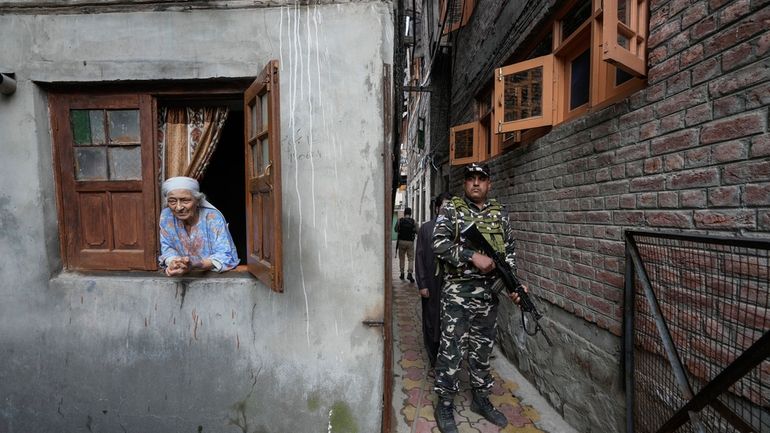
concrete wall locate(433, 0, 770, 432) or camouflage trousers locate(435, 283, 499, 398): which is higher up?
concrete wall locate(433, 0, 770, 432)

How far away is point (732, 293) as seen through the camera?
59.9 inches

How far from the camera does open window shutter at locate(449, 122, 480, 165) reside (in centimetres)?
531

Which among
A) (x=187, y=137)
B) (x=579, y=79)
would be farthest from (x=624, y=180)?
(x=187, y=137)

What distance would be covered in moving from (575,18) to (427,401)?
3788 mm

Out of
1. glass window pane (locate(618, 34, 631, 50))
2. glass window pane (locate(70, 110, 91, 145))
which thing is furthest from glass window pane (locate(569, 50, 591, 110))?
glass window pane (locate(70, 110, 91, 145))

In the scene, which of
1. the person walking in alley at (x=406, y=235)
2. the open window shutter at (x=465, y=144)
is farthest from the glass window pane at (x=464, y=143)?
the person walking in alley at (x=406, y=235)

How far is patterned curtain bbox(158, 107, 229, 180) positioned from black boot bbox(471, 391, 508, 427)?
9.76ft

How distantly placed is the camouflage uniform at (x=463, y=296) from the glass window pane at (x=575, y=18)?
188 centimetres

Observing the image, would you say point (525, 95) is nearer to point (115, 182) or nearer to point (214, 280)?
point (214, 280)

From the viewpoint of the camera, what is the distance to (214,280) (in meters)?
2.42

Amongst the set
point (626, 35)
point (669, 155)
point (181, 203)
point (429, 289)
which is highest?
point (626, 35)

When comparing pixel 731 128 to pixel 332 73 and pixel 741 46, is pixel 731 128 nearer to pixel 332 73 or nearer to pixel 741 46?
pixel 741 46

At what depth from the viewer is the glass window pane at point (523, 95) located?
3.27 meters

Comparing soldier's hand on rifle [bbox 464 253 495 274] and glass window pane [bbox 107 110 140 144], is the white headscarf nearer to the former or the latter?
glass window pane [bbox 107 110 140 144]
